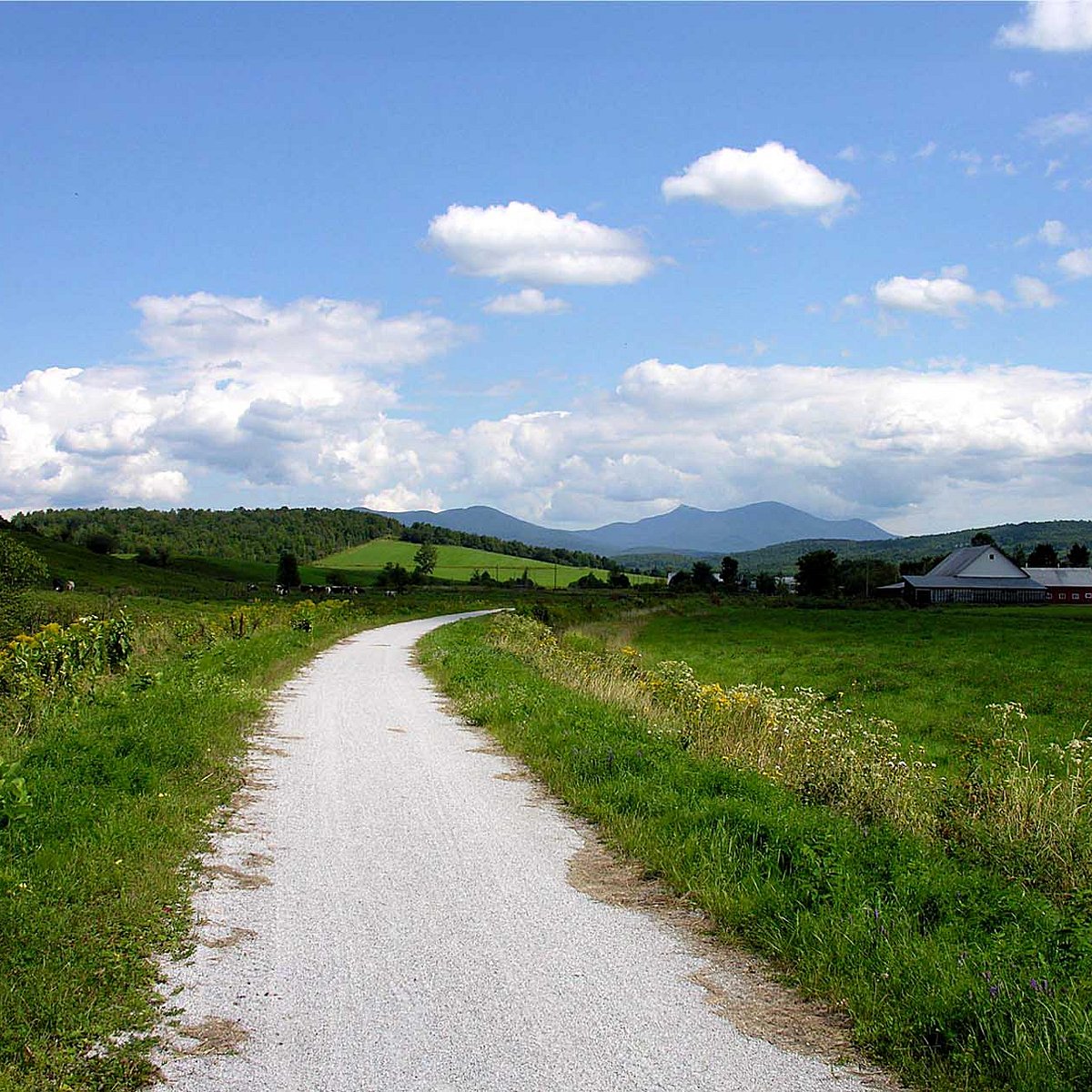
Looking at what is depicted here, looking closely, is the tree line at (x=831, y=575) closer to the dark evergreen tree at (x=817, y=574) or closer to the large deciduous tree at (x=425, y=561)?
the dark evergreen tree at (x=817, y=574)

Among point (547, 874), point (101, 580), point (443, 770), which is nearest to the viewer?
point (547, 874)

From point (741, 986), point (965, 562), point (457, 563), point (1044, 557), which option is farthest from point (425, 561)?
point (741, 986)

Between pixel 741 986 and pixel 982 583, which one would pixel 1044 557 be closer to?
pixel 982 583

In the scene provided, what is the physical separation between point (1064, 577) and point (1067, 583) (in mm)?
1174

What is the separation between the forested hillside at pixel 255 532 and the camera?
154 m

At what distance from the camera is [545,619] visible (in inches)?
1975

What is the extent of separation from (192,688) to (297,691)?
3.85 meters

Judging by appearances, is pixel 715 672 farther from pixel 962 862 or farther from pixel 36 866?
pixel 36 866

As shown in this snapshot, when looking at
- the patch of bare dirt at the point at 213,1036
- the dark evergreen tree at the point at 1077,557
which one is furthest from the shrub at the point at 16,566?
the dark evergreen tree at the point at 1077,557

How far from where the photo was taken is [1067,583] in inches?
4345

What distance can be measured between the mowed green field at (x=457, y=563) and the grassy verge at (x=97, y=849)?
4507 inches

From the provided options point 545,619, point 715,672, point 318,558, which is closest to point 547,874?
point 715,672

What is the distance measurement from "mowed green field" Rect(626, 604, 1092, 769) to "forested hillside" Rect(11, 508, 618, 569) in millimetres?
107967

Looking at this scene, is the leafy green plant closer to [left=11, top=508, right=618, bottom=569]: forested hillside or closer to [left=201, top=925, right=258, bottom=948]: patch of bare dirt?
[left=201, top=925, right=258, bottom=948]: patch of bare dirt
